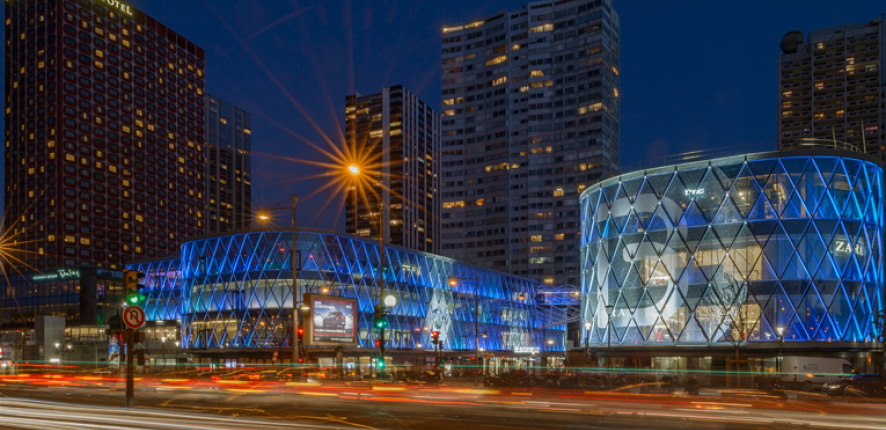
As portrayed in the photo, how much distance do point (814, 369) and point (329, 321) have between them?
3455 centimetres

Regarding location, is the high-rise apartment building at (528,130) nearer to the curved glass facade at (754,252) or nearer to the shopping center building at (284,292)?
the shopping center building at (284,292)

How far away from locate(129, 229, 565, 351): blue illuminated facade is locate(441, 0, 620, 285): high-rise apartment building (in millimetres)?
76091

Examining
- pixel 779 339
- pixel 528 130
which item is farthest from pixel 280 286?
pixel 528 130

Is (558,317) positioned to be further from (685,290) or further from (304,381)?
(304,381)

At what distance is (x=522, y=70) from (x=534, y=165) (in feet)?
80.7

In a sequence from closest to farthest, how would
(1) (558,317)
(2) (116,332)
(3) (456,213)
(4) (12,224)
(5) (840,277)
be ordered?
(2) (116,332) → (5) (840,277) → (1) (558,317) → (4) (12,224) → (3) (456,213)

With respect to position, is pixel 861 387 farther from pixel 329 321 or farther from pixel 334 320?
pixel 329 321

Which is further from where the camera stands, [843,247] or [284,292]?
[284,292]

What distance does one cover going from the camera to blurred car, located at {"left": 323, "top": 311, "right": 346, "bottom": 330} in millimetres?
40156

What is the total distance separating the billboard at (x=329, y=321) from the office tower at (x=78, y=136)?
464 feet

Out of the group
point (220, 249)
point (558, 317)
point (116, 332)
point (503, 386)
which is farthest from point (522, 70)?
point (116, 332)

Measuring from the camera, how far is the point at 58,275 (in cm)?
Answer: 12231

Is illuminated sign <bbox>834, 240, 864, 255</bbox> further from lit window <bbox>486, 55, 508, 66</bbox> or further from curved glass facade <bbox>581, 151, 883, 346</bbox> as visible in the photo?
lit window <bbox>486, 55, 508, 66</bbox>

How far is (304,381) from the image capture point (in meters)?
42.7
